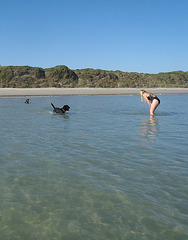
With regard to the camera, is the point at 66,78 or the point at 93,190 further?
the point at 66,78

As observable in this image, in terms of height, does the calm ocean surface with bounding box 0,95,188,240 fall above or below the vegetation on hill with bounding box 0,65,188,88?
below

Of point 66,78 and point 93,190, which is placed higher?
point 66,78

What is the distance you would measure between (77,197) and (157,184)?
1.76 m

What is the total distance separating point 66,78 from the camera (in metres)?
68.1

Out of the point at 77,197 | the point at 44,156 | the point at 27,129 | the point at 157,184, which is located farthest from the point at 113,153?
the point at 27,129

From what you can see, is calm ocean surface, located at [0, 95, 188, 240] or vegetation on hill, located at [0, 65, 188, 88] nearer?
calm ocean surface, located at [0, 95, 188, 240]

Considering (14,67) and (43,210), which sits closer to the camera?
(43,210)

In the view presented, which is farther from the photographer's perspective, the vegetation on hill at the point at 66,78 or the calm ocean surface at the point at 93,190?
the vegetation on hill at the point at 66,78

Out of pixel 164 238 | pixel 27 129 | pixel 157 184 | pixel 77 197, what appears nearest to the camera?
pixel 164 238

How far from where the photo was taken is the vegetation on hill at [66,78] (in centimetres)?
6123

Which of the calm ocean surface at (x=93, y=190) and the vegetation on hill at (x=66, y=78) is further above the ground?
the vegetation on hill at (x=66, y=78)

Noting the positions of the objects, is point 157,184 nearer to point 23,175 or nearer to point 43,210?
point 43,210

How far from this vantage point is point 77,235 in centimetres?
350

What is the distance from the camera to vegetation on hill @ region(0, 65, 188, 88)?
6123cm
